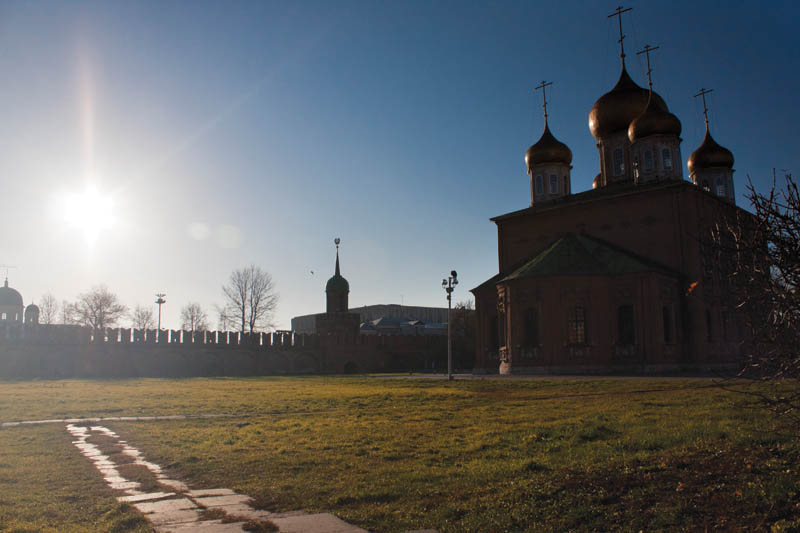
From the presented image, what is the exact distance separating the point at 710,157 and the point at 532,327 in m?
20.8

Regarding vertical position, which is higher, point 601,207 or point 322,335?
point 601,207

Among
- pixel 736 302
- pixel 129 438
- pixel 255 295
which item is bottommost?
pixel 129 438

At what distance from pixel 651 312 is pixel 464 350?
3338cm

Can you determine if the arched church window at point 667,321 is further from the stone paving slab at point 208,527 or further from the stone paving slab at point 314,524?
the stone paving slab at point 208,527

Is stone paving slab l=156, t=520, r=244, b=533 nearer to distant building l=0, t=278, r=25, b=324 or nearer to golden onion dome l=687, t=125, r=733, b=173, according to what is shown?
golden onion dome l=687, t=125, r=733, b=173

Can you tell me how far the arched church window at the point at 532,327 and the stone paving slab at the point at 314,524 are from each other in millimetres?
26498

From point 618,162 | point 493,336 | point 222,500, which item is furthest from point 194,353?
point 222,500

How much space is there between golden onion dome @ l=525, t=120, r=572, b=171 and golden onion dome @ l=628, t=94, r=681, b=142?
18.3 ft

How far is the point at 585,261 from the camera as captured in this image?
32.9 m

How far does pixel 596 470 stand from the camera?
708 cm

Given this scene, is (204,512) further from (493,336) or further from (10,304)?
(10,304)

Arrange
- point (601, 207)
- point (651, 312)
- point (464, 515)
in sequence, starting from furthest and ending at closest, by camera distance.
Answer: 1. point (601, 207)
2. point (651, 312)
3. point (464, 515)

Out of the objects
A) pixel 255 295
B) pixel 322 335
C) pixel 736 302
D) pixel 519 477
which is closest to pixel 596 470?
pixel 519 477

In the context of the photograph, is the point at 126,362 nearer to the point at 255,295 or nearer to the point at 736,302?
the point at 255,295
